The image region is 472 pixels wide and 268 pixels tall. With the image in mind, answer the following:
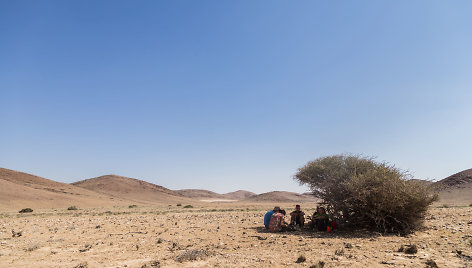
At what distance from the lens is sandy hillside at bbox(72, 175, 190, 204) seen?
235 ft

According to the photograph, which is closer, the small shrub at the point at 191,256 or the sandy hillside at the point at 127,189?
the small shrub at the point at 191,256

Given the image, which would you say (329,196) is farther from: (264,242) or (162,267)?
(162,267)

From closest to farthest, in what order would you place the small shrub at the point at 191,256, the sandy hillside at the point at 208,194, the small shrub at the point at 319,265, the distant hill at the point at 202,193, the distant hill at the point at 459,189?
1. the small shrub at the point at 319,265
2. the small shrub at the point at 191,256
3. the distant hill at the point at 459,189
4. the sandy hillside at the point at 208,194
5. the distant hill at the point at 202,193

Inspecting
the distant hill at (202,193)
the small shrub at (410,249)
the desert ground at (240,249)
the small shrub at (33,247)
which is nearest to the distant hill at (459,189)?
the desert ground at (240,249)

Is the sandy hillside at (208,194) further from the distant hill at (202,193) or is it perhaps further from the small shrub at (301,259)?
the small shrub at (301,259)

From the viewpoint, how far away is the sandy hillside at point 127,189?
235 feet

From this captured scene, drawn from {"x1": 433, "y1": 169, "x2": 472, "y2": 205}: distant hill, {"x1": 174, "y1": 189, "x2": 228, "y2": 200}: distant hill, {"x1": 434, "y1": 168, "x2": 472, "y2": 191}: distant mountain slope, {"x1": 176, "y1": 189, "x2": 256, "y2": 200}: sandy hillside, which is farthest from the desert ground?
{"x1": 174, "y1": 189, "x2": 228, "y2": 200}: distant hill

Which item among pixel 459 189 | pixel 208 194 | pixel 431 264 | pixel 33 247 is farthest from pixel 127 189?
pixel 208 194

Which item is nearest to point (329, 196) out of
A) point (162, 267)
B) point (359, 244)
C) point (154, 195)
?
point (359, 244)

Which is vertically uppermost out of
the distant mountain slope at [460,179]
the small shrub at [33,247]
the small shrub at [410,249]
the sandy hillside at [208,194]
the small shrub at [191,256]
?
the distant mountain slope at [460,179]

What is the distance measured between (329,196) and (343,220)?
1.13 m

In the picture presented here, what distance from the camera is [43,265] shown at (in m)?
7.56

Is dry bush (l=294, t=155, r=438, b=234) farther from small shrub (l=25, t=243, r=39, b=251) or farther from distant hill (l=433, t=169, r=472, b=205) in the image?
distant hill (l=433, t=169, r=472, b=205)

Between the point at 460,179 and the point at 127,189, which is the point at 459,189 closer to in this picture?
the point at 460,179
